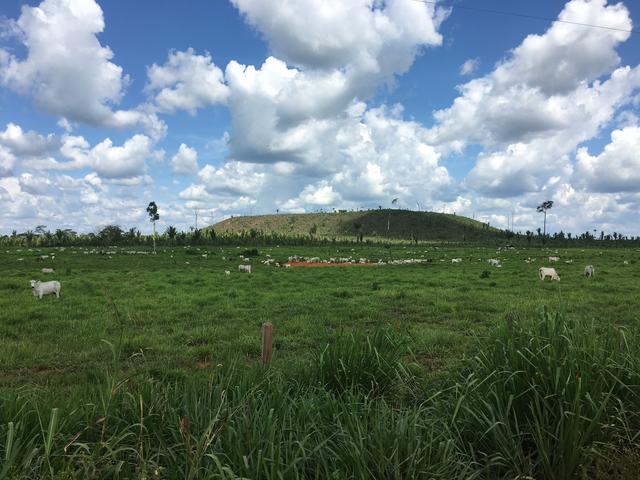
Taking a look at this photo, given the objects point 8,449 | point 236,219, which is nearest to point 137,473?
point 8,449

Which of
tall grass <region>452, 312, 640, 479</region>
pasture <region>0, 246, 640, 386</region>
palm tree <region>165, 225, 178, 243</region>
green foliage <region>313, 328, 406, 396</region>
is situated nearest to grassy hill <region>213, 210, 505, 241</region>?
palm tree <region>165, 225, 178, 243</region>

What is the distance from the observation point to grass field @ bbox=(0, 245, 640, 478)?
11.0 ft

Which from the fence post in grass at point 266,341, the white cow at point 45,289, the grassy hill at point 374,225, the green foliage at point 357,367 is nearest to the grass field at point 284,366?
the green foliage at point 357,367

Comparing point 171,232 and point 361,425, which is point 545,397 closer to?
point 361,425

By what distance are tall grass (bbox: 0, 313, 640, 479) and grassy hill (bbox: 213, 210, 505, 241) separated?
134662 millimetres

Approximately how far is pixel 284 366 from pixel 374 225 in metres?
154

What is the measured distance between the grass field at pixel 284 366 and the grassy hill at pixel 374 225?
4913 inches

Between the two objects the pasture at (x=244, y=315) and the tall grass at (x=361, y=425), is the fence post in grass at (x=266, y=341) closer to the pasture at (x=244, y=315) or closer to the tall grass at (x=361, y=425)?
the tall grass at (x=361, y=425)

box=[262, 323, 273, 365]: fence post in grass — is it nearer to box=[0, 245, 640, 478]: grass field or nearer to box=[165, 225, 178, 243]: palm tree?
box=[0, 245, 640, 478]: grass field

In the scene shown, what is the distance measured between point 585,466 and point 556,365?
→ 0.91 m

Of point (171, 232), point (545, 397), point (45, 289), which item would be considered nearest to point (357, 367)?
point (545, 397)

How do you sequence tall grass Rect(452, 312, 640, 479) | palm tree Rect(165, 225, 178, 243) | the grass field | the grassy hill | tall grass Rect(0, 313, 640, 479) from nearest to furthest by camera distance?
tall grass Rect(0, 313, 640, 479) < the grass field < tall grass Rect(452, 312, 640, 479) < palm tree Rect(165, 225, 178, 243) < the grassy hill

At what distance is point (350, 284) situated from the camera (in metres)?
20.4

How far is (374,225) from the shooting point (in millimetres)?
158750
